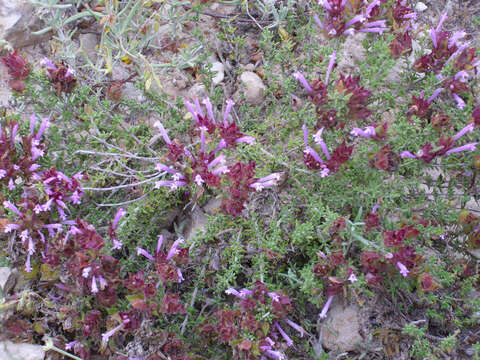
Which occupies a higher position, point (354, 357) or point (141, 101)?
point (141, 101)

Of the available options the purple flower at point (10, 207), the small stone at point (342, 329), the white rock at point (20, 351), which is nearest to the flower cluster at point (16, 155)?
the purple flower at point (10, 207)

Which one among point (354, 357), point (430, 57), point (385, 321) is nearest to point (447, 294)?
point (385, 321)

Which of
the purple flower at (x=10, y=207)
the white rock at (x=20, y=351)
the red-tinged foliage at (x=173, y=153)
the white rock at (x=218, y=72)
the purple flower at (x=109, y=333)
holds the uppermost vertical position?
the red-tinged foliage at (x=173, y=153)

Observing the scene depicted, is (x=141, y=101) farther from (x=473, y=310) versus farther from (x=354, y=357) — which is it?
(x=473, y=310)

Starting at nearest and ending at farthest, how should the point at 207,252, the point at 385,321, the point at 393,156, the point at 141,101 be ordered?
the point at 393,156 → the point at 385,321 → the point at 207,252 → the point at 141,101

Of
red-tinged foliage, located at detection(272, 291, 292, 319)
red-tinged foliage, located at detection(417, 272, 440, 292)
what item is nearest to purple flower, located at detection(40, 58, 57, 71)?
red-tinged foliage, located at detection(272, 291, 292, 319)

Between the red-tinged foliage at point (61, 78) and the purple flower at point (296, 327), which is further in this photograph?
the red-tinged foliage at point (61, 78)

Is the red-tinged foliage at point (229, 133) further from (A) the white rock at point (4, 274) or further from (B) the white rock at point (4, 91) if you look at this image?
(B) the white rock at point (4, 91)

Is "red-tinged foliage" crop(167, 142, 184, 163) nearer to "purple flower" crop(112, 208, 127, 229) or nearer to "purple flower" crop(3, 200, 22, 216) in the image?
"purple flower" crop(112, 208, 127, 229)
